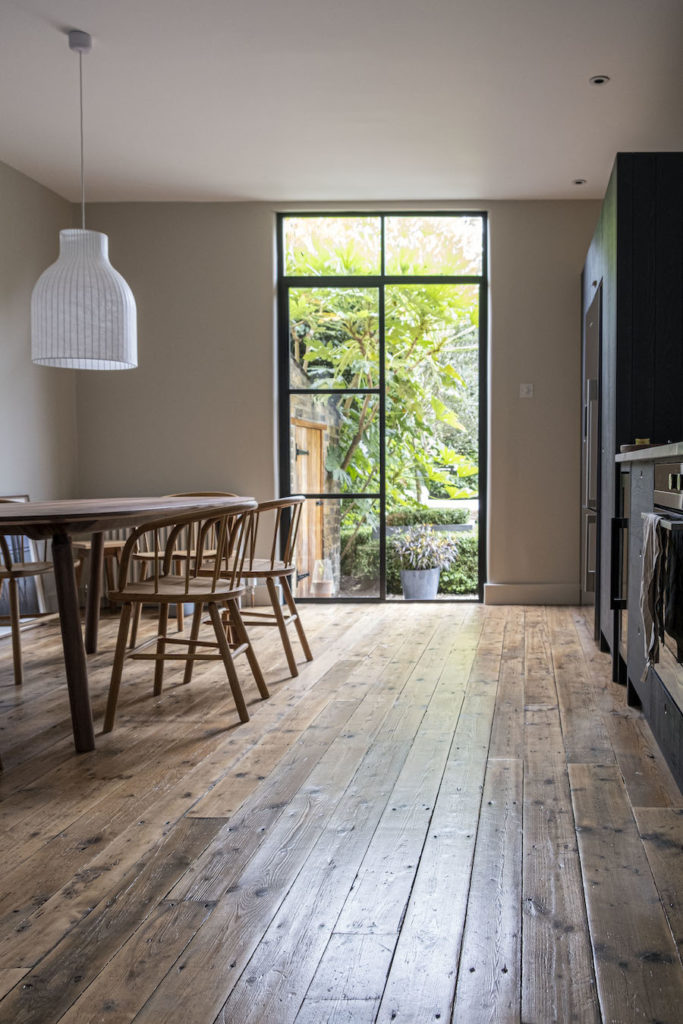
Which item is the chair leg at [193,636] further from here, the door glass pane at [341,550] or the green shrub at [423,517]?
the green shrub at [423,517]

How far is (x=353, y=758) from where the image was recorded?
2725mm

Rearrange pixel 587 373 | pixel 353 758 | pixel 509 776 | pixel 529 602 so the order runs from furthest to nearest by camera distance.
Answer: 1. pixel 529 602
2. pixel 587 373
3. pixel 353 758
4. pixel 509 776

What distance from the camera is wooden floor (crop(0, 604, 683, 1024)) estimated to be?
150 centimetres

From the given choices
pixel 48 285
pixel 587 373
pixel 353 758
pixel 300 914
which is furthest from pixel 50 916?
pixel 587 373

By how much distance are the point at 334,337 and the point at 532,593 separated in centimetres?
221

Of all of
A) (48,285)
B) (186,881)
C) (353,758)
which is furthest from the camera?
(48,285)

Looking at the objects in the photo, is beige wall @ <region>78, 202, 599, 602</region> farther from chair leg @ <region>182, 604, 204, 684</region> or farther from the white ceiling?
chair leg @ <region>182, 604, 204, 684</region>

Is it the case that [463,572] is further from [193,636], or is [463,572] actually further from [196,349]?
[193,636]

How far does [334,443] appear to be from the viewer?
6203mm

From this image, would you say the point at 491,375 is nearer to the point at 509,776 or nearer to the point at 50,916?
the point at 509,776

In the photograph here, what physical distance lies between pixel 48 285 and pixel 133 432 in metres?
2.55

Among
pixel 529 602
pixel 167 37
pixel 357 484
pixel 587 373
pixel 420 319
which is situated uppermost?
pixel 167 37

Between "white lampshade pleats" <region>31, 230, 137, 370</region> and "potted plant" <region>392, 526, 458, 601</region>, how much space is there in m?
3.04

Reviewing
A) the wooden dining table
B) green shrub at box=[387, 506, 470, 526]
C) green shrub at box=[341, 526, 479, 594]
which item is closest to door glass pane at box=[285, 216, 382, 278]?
green shrub at box=[387, 506, 470, 526]
